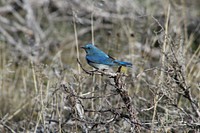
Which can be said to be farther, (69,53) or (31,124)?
(69,53)

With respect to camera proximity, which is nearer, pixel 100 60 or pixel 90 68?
pixel 100 60

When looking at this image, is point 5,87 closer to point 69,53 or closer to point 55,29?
point 69,53

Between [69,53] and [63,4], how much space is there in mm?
826

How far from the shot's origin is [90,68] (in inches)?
190

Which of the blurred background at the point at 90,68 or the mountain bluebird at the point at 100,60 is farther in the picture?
the blurred background at the point at 90,68

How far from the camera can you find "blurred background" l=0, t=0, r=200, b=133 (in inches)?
134

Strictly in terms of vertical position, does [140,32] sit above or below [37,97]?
above

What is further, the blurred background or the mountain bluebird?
the blurred background

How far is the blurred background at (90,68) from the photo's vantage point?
3.42m

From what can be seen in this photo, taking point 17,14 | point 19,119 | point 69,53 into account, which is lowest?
point 19,119

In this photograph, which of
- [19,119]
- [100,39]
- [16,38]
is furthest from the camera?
[16,38]

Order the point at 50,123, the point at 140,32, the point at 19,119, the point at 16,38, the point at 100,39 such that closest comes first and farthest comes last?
the point at 50,123 < the point at 19,119 < the point at 140,32 < the point at 100,39 < the point at 16,38

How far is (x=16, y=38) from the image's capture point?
664 centimetres

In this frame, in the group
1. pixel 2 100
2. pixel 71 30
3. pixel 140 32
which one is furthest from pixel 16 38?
pixel 2 100
